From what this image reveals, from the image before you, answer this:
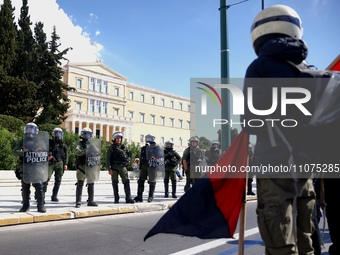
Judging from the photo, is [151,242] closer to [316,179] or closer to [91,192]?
[316,179]

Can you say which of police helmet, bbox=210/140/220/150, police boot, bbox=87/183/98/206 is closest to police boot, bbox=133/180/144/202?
police boot, bbox=87/183/98/206

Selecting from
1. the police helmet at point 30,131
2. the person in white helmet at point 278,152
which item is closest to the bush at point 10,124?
the police helmet at point 30,131

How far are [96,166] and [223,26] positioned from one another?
5162 millimetres

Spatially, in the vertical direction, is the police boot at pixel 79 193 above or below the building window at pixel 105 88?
below

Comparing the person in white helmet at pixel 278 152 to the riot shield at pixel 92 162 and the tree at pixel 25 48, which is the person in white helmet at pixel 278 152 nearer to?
the riot shield at pixel 92 162

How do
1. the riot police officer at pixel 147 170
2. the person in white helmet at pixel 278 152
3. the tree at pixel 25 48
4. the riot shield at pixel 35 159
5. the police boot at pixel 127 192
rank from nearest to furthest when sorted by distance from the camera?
the person in white helmet at pixel 278 152 → the riot shield at pixel 35 159 → the police boot at pixel 127 192 → the riot police officer at pixel 147 170 → the tree at pixel 25 48

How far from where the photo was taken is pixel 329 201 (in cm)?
262

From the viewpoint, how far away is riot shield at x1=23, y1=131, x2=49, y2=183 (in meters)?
7.94

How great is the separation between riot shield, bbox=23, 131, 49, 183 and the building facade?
195 ft

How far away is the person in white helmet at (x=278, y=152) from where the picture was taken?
213cm

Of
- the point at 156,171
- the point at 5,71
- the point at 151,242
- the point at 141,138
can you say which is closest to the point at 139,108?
the point at 141,138

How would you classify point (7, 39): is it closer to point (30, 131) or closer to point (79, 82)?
point (79, 82)

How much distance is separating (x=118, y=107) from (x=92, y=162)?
72522 mm

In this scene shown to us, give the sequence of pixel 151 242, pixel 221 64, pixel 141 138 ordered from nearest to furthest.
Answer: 1. pixel 151 242
2. pixel 221 64
3. pixel 141 138
